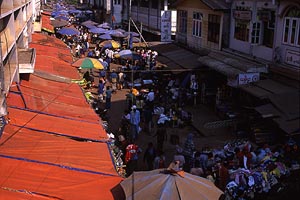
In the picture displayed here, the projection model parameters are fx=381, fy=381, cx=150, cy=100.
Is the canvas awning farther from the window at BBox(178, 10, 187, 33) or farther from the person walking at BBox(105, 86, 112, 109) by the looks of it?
the window at BBox(178, 10, 187, 33)

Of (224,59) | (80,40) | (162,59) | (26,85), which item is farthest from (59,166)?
(80,40)

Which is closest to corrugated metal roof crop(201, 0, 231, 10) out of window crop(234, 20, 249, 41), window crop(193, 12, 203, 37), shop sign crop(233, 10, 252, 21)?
shop sign crop(233, 10, 252, 21)

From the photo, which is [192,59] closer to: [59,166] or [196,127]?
[196,127]

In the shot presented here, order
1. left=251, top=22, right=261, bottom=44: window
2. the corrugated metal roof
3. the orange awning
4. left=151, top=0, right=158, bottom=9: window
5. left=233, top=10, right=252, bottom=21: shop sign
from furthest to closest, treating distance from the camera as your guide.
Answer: left=151, top=0, right=158, bottom=9: window → the corrugated metal roof → left=233, top=10, right=252, bottom=21: shop sign → left=251, top=22, right=261, bottom=44: window → the orange awning

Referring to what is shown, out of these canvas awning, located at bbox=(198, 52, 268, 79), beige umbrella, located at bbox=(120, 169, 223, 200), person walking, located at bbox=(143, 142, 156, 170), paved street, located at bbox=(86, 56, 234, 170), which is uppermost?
canvas awning, located at bbox=(198, 52, 268, 79)

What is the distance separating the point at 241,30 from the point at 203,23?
4170 mm

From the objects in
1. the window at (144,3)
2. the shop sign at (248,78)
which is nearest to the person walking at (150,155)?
the shop sign at (248,78)

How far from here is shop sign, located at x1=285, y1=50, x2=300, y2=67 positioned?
13133 mm

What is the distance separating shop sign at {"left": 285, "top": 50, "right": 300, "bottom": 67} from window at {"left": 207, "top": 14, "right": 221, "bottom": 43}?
610 cm

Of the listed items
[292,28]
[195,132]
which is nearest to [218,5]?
[292,28]

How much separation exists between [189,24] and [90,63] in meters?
7.45

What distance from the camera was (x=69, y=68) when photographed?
14555mm

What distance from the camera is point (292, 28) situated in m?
13.6

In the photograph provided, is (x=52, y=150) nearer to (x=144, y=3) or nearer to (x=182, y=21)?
(x=182, y=21)
